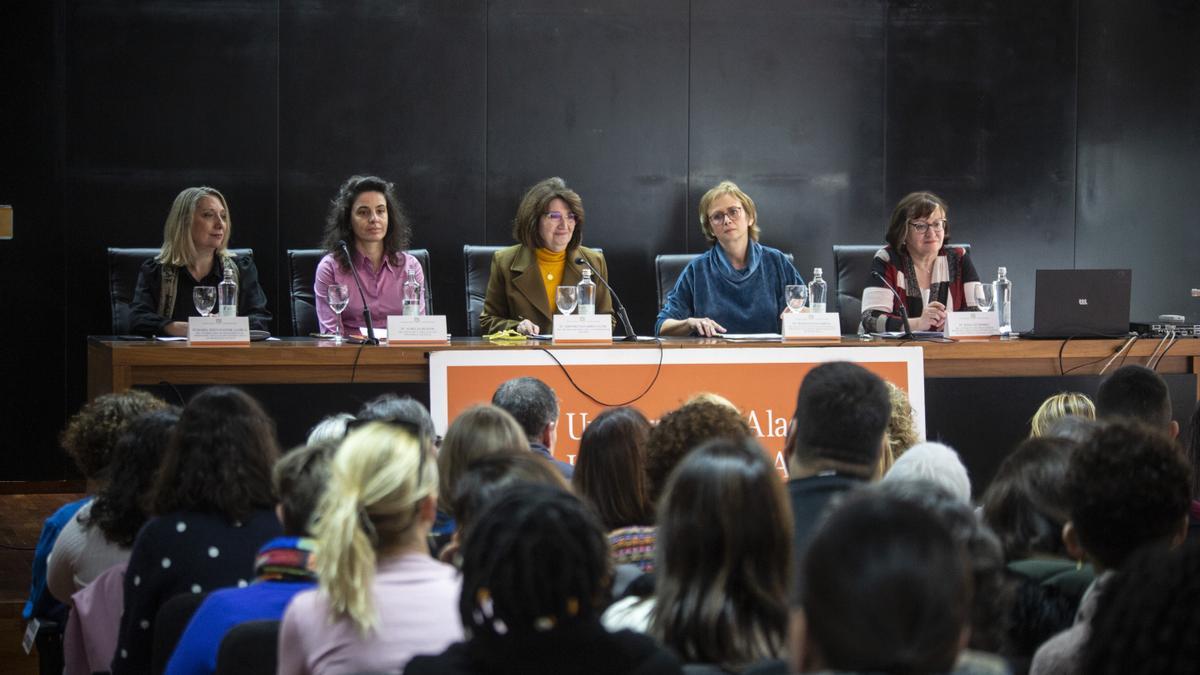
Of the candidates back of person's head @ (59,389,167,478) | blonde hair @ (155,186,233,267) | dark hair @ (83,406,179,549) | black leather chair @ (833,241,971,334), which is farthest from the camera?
black leather chair @ (833,241,971,334)

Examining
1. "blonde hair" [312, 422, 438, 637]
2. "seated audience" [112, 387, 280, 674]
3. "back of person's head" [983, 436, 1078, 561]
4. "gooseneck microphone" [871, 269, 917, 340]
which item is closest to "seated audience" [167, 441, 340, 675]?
"blonde hair" [312, 422, 438, 637]

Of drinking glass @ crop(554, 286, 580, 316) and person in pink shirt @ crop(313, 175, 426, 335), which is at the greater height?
person in pink shirt @ crop(313, 175, 426, 335)

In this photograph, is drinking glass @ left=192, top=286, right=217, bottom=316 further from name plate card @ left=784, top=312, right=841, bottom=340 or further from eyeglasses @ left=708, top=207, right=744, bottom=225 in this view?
eyeglasses @ left=708, top=207, right=744, bottom=225

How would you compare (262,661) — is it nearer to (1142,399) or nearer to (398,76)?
(1142,399)

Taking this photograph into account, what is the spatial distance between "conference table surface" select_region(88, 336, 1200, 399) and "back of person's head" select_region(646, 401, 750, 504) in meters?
1.69

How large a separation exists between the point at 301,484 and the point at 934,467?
111cm

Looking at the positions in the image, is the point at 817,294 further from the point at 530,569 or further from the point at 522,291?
the point at 530,569

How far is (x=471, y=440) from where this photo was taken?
6.93ft

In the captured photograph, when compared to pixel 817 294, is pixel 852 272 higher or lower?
higher

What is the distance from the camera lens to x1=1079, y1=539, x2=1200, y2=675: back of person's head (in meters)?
0.96

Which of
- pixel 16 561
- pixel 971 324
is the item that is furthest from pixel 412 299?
pixel 971 324

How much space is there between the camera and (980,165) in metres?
6.19

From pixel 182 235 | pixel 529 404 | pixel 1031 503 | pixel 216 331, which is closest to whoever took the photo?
pixel 1031 503

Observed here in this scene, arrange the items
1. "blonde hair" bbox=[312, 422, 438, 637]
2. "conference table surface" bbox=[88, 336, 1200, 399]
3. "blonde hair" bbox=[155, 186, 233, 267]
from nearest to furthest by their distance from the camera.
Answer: "blonde hair" bbox=[312, 422, 438, 637] → "conference table surface" bbox=[88, 336, 1200, 399] → "blonde hair" bbox=[155, 186, 233, 267]
